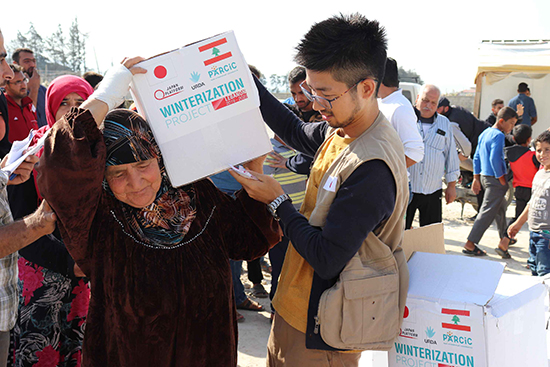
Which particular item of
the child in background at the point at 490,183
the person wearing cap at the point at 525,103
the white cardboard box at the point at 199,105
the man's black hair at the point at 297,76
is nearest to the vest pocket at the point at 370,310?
the white cardboard box at the point at 199,105

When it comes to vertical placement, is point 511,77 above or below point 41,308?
below

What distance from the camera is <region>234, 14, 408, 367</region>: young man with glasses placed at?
156 centimetres

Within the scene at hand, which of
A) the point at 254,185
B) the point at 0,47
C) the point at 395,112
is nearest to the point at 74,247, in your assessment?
the point at 254,185

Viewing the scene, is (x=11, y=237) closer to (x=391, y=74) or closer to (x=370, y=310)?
(x=370, y=310)

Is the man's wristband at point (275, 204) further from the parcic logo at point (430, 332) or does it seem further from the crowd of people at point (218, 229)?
the parcic logo at point (430, 332)

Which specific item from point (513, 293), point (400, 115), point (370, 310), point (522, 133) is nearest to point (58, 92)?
point (370, 310)

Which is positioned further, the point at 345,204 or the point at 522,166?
the point at 522,166

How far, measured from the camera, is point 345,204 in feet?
5.07

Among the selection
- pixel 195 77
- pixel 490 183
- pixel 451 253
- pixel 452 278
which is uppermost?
pixel 195 77

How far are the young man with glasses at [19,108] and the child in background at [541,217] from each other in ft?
15.8

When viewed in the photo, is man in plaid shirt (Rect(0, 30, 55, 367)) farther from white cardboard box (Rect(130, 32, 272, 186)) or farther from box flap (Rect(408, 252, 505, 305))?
box flap (Rect(408, 252, 505, 305))

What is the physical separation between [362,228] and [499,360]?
0.82 meters

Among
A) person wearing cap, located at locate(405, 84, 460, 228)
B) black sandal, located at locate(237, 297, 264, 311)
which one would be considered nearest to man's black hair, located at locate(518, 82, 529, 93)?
person wearing cap, located at locate(405, 84, 460, 228)

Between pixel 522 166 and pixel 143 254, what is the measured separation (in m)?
6.02
